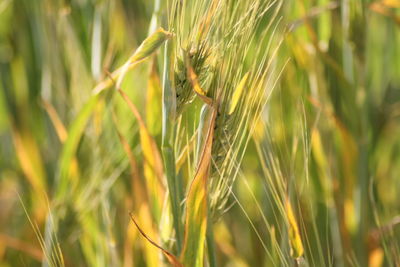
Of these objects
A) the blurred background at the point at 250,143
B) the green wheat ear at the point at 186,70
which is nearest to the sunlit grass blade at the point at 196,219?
the green wheat ear at the point at 186,70

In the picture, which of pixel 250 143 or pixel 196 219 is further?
pixel 250 143

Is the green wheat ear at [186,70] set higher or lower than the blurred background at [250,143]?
higher

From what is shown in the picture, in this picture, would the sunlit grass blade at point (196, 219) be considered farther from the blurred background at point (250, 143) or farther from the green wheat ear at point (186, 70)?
the blurred background at point (250, 143)

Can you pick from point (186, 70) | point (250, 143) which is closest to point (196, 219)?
point (186, 70)

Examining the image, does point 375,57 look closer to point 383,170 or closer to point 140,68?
point 383,170

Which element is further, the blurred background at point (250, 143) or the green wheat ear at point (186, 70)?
the blurred background at point (250, 143)

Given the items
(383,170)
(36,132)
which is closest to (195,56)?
(383,170)

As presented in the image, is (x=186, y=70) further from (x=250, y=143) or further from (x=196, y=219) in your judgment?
(x=250, y=143)

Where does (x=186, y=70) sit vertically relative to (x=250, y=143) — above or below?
above

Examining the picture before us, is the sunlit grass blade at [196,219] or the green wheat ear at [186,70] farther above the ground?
the green wheat ear at [186,70]
